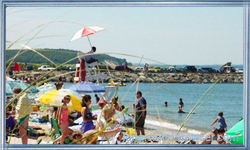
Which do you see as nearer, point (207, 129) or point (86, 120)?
point (86, 120)

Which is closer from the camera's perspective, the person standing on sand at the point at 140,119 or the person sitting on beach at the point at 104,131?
the person sitting on beach at the point at 104,131

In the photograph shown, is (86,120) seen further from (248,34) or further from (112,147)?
(248,34)

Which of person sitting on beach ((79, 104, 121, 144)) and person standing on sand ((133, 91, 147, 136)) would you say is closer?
person sitting on beach ((79, 104, 121, 144))

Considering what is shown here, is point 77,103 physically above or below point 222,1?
below

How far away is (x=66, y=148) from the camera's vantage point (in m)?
2.30

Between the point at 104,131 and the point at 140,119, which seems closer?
the point at 104,131

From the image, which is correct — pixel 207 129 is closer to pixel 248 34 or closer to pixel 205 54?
pixel 248 34

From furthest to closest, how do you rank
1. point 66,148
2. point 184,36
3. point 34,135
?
1. point 184,36
2. point 34,135
3. point 66,148

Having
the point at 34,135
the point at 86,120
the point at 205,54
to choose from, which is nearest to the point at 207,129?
the point at 34,135

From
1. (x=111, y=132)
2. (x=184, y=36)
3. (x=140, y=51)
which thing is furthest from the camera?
(x=184, y=36)

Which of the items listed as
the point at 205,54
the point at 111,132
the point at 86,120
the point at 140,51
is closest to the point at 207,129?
the point at 86,120

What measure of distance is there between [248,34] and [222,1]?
25 centimetres

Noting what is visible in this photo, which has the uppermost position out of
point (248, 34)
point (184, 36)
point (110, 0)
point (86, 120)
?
point (184, 36)

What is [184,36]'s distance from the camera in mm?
65188
